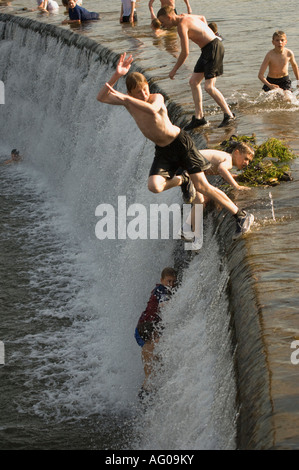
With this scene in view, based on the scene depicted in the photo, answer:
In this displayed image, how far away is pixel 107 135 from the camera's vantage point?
13.9 meters

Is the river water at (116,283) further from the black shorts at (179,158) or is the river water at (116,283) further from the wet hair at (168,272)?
the black shorts at (179,158)

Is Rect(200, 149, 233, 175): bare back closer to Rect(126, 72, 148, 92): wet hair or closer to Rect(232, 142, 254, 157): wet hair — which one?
Rect(232, 142, 254, 157): wet hair

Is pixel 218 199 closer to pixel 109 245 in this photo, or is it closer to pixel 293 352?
pixel 293 352

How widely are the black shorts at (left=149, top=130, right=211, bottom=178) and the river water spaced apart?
71cm

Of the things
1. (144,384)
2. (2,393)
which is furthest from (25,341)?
(144,384)

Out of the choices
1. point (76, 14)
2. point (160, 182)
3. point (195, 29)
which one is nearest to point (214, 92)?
point (195, 29)

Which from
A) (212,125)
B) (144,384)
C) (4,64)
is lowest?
(4,64)

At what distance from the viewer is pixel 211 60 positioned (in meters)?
9.83

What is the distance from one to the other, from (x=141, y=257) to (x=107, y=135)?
4.23 meters

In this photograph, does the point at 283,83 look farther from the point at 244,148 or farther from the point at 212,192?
the point at 212,192

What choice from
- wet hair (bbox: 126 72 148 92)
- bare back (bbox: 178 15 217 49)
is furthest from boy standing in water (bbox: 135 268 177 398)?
bare back (bbox: 178 15 217 49)

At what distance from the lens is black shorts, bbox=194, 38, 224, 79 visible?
9820 mm

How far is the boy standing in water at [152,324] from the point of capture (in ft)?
25.7

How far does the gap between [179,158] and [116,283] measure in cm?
377
